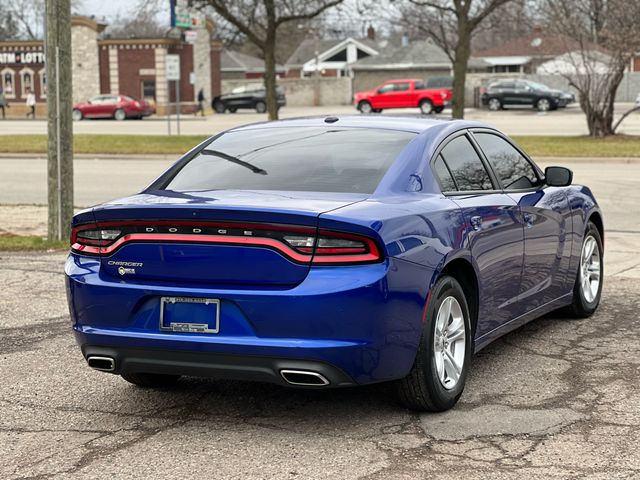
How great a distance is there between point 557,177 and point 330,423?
271 centimetres

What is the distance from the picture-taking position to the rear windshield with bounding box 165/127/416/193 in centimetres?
560

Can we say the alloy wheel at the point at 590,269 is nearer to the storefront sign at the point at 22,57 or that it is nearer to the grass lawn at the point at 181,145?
the grass lawn at the point at 181,145

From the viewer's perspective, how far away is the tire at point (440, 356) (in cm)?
524

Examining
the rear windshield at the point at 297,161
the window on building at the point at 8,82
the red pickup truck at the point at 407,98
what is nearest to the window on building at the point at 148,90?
the window on building at the point at 8,82

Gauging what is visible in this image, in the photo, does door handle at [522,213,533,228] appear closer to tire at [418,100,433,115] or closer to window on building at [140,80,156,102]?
tire at [418,100,433,115]

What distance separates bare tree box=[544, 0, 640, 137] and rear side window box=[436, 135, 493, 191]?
80.0ft

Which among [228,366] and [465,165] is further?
[465,165]

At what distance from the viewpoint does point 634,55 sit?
102 ft

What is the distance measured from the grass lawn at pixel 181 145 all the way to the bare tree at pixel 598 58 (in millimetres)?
799

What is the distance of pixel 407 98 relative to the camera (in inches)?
2377

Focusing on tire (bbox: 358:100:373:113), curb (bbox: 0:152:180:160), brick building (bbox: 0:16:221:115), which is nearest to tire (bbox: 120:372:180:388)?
curb (bbox: 0:152:180:160)

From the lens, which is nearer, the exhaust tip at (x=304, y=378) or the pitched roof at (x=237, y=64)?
the exhaust tip at (x=304, y=378)

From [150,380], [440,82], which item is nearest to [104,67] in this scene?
[440,82]

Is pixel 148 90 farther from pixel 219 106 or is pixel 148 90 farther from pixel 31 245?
pixel 31 245
